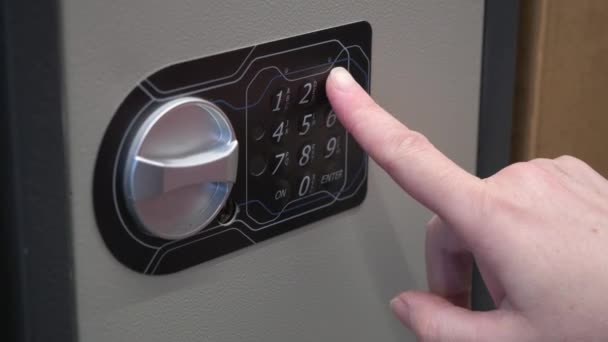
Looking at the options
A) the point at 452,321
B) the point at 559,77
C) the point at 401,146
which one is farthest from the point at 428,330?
the point at 559,77

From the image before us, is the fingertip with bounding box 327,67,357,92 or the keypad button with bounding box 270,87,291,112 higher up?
the fingertip with bounding box 327,67,357,92

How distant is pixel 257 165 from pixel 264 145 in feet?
0.04

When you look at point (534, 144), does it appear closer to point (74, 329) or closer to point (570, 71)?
point (570, 71)

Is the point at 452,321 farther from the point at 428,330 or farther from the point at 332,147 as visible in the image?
the point at 332,147

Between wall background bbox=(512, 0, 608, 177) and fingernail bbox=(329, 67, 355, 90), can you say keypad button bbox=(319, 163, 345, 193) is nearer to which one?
fingernail bbox=(329, 67, 355, 90)

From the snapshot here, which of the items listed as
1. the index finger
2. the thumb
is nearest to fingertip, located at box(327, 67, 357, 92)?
the index finger

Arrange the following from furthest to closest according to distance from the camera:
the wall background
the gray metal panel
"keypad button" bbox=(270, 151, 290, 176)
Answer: the wall background, "keypad button" bbox=(270, 151, 290, 176), the gray metal panel

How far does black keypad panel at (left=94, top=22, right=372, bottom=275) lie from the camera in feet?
1.66

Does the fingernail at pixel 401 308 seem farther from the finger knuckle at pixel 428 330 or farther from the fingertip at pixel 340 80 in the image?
the fingertip at pixel 340 80

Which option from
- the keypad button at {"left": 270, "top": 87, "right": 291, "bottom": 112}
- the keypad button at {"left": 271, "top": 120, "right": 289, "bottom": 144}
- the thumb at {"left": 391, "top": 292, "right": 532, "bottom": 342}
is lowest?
the thumb at {"left": 391, "top": 292, "right": 532, "bottom": 342}

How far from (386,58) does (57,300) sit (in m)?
0.29

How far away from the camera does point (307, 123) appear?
0.60m

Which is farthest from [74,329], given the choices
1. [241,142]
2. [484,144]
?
[484,144]

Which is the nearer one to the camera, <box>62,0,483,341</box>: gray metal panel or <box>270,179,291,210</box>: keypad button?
<box>62,0,483,341</box>: gray metal panel
